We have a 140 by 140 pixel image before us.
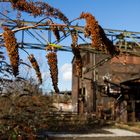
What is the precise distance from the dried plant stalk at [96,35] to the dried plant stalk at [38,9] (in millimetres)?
757

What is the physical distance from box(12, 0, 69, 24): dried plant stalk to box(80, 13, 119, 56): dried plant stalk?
757mm

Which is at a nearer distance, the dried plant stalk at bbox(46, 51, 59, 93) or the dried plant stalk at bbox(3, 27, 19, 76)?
the dried plant stalk at bbox(3, 27, 19, 76)

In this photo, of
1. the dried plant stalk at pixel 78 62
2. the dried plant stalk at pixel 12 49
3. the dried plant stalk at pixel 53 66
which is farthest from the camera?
the dried plant stalk at pixel 78 62

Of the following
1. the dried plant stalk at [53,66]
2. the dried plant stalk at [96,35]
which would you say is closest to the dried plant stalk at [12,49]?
the dried plant stalk at [53,66]

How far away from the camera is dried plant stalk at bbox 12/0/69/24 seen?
6418 millimetres

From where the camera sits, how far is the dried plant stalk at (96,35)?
5.71 m

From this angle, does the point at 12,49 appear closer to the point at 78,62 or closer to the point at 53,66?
the point at 53,66

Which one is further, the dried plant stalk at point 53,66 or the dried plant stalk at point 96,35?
the dried plant stalk at point 53,66

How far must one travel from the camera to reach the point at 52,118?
3023 cm

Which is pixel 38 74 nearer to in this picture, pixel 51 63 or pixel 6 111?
pixel 51 63

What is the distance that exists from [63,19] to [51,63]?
0.97m

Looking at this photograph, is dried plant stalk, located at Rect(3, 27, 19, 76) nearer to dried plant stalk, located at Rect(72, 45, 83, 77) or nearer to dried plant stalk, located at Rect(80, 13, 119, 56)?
dried plant stalk, located at Rect(72, 45, 83, 77)

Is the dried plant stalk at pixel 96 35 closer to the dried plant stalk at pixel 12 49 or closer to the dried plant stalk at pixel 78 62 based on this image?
the dried plant stalk at pixel 78 62

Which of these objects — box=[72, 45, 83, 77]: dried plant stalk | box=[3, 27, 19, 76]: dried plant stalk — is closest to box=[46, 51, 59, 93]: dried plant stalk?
box=[72, 45, 83, 77]: dried plant stalk
